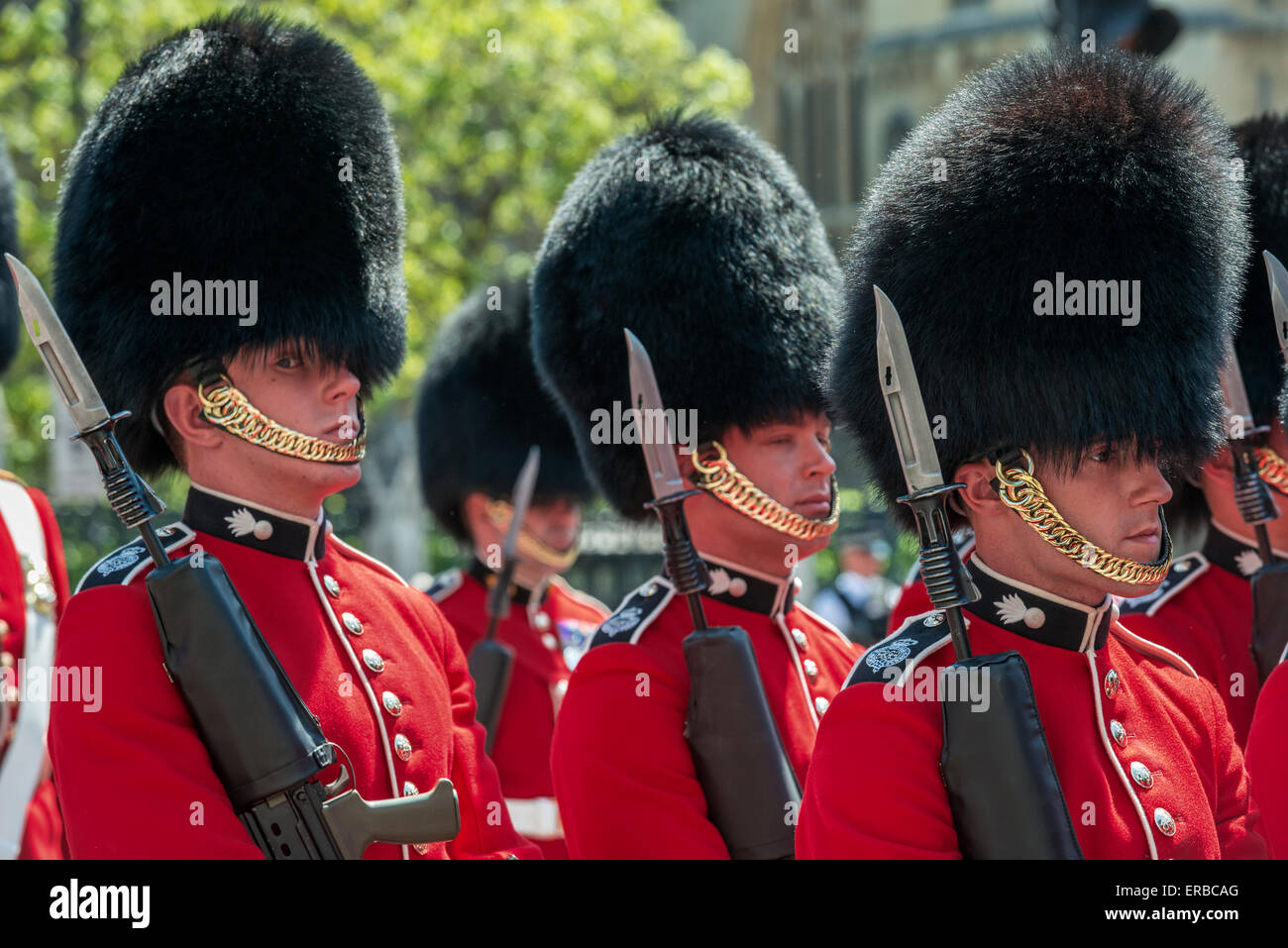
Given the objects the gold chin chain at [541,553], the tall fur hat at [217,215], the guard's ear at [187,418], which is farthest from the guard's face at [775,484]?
the gold chin chain at [541,553]

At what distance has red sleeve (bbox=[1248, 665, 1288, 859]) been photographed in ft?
8.78

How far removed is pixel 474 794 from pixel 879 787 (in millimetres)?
937

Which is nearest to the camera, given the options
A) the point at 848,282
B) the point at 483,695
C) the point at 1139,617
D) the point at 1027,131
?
the point at 1027,131

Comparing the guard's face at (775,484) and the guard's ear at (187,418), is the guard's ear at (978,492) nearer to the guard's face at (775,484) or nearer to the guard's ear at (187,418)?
the guard's face at (775,484)

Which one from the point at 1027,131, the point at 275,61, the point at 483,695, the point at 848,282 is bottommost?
the point at 483,695

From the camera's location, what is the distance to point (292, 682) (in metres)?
2.72

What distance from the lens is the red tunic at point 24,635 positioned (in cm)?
356

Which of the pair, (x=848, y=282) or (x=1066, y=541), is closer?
(x=1066, y=541)

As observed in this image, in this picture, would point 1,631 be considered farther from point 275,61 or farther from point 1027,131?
point 1027,131

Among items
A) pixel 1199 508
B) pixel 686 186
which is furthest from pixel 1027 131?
pixel 1199 508

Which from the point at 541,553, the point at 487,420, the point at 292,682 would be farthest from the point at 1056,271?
the point at 487,420

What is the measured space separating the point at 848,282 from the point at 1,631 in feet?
6.31

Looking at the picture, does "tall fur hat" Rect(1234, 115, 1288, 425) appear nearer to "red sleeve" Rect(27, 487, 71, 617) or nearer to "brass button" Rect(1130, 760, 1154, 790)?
"brass button" Rect(1130, 760, 1154, 790)
